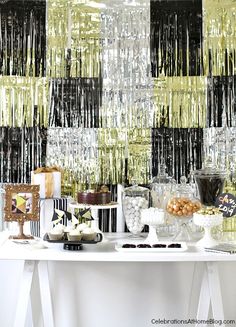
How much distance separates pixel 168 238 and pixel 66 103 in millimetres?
925

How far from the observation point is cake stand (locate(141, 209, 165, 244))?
2.62 meters

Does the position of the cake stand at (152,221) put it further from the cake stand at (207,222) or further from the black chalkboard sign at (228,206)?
the black chalkboard sign at (228,206)

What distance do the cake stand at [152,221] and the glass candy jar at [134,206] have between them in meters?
0.13

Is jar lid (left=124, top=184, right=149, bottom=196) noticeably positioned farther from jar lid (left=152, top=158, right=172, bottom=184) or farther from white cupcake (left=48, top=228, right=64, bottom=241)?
white cupcake (left=48, top=228, right=64, bottom=241)

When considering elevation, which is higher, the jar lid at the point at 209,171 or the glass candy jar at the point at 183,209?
the jar lid at the point at 209,171

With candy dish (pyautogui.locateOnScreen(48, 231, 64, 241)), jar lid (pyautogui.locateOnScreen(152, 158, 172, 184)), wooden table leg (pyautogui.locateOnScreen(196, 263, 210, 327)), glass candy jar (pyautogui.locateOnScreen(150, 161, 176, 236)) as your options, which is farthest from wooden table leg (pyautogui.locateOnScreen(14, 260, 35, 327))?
jar lid (pyautogui.locateOnScreen(152, 158, 172, 184))

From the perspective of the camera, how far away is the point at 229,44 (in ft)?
10.0

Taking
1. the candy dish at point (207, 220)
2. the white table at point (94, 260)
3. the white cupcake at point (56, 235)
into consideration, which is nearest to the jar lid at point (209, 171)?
the candy dish at point (207, 220)

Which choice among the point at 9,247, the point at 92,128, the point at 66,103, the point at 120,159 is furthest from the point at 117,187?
the point at 9,247

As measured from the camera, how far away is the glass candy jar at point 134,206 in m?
2.80

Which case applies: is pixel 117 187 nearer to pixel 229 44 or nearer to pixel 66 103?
pixel 66 103

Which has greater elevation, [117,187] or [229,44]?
[229,44]

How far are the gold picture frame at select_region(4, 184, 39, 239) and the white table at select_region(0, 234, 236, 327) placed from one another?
0.12 meters

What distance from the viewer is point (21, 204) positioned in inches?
104
